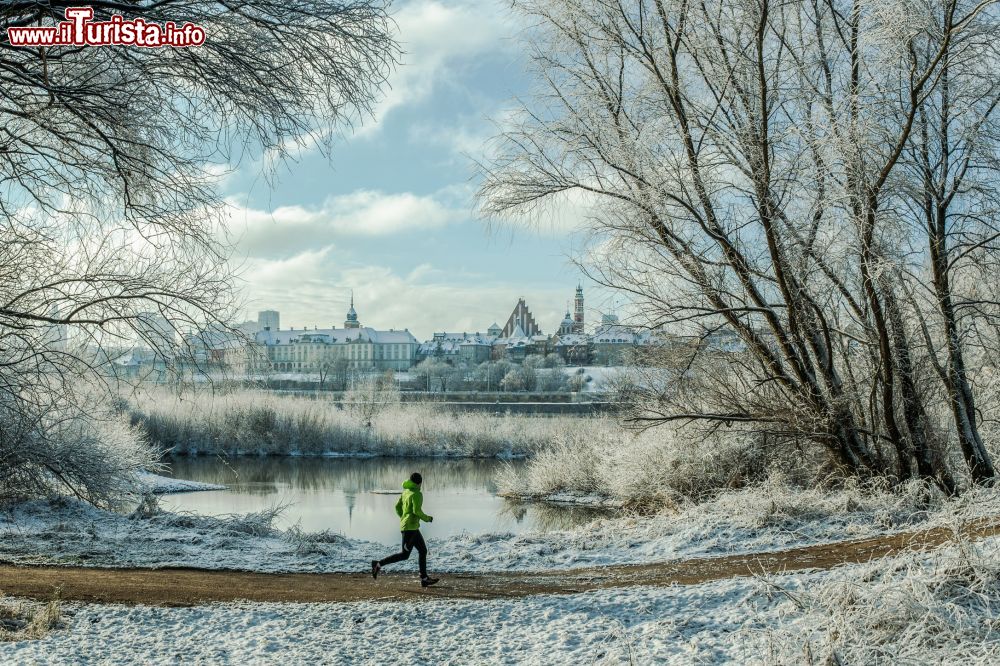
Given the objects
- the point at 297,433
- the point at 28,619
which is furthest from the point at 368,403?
the point at 28,619

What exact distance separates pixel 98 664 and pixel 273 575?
3.25 metres

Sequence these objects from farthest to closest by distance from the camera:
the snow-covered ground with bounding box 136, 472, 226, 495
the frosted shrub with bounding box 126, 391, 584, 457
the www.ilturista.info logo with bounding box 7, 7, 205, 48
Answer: the frosted shrub with bounding box 126, 391, 584, 457 < the snow-covered ground with bounding box 136, 472, 226, 495 < the www.ilturista.info logo with bounding box 7, 7, 205, 48

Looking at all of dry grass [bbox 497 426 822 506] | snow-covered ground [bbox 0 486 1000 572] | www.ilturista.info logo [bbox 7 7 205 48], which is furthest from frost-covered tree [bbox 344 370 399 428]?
www.ilturista.info logo [bbox 7 7 205 48]

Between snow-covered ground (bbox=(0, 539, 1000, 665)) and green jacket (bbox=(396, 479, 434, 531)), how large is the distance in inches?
51.6

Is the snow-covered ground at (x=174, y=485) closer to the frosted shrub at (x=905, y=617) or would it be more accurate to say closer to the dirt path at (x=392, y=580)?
the dirt path at (x=392, y=580)

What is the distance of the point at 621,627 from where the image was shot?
6.65 metres

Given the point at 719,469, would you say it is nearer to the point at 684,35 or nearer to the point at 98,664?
the point at 684,35

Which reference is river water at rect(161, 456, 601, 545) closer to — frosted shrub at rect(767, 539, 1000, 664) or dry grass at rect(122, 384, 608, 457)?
dry grass at rect(122, 384, 608, 457)

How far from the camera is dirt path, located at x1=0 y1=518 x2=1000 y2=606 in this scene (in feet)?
26.9

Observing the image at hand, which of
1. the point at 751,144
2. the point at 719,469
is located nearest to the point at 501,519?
the point at 719,469

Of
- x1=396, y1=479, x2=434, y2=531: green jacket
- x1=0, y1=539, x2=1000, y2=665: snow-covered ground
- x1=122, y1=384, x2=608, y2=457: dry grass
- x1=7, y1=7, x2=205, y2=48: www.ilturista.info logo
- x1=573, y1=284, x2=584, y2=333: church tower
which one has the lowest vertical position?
x1=122, y1=384, x2=608, y2=457: dry grass

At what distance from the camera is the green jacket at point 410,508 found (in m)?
8.99

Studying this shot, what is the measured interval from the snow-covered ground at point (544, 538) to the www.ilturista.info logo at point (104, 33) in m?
5.84

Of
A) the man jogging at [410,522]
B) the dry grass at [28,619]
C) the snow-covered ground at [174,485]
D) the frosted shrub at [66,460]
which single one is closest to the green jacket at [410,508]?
the man jogging at [410,522]
